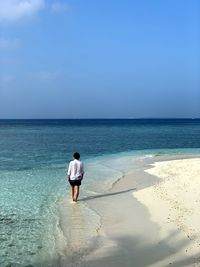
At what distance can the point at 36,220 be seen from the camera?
1177 centimetres

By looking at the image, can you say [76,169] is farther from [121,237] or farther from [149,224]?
[121,237]

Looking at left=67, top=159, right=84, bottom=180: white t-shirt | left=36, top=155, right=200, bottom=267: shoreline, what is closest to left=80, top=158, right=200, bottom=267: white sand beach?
left=36, top=155, right=200, bottom=267: shoreline

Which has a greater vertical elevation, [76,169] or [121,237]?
[76,169]

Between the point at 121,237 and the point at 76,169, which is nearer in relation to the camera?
the point at 121,237

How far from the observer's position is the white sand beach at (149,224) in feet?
26.8

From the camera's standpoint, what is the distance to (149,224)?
10.8 meters

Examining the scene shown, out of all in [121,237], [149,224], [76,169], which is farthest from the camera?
[76,169]

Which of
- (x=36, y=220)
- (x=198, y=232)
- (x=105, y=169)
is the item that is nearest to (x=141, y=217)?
(x=198, y=232)

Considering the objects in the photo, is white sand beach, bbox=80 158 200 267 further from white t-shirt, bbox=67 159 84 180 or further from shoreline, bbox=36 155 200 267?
white t-shirt, bbox=67 159 84 180

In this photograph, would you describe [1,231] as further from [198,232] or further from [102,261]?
[198,232]

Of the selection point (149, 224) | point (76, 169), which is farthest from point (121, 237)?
point (76, 169)

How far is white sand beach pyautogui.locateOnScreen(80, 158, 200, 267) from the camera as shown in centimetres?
816

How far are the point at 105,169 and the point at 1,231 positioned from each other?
13.8m

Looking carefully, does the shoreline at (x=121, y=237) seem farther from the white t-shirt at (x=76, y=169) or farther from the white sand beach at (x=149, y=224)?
the white t-shirt at (x=76, y=169)
